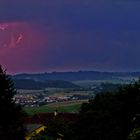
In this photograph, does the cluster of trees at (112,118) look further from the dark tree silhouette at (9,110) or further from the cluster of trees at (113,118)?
the dark tree silhouette at (9,110)

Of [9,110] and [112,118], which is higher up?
[9,110]

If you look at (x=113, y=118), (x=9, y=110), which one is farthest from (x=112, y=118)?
(x=9, y=110)

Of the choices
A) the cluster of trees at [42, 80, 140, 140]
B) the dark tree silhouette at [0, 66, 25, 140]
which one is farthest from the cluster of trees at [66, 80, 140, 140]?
the dark tree silhouette at [0, 66, 25, 140]

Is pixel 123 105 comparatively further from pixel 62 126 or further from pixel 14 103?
pixel 62 126

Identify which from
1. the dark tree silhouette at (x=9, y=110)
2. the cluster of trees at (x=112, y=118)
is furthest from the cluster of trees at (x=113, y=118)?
the dark tree silhouette at (x=9, y=110)

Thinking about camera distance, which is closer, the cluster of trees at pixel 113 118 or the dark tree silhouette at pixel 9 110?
the dark tree silhouette at pixel 9 110

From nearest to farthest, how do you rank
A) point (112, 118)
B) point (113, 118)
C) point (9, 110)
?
1. point (9, 110)
2. point (113, 118)
3. point (112, 118)

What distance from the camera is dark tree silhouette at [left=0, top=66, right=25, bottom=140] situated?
50469mm

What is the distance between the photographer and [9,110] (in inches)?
2085

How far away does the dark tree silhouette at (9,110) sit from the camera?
50469mm

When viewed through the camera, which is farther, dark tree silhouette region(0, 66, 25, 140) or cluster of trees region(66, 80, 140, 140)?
cluster of trees region(66, 80, 140, 140)

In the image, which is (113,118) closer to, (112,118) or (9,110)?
(112,118)

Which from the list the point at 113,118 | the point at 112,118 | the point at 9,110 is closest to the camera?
the point at 9,110

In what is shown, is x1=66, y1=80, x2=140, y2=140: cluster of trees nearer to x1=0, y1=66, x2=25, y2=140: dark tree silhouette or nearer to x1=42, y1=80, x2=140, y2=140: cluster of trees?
x1=42, y1=80, x2=140, y2=140: cluster of trees
